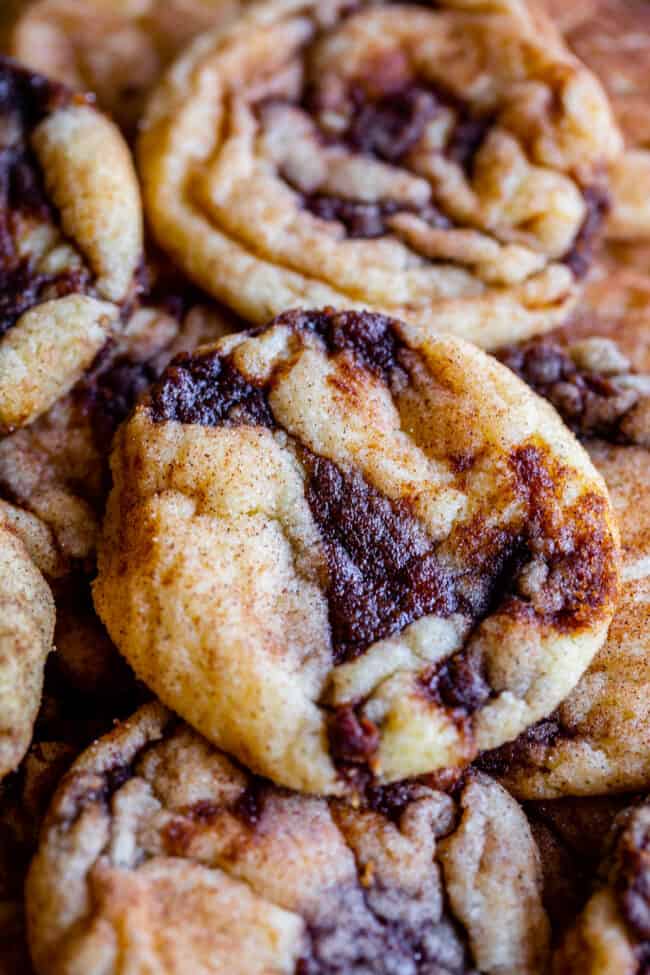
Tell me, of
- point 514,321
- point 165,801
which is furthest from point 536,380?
point 165,801

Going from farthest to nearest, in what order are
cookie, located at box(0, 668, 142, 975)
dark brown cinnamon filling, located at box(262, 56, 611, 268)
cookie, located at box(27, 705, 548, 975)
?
dark brown cinnamon filling, located at box(262, 56, 611, 268) < cookie, located at box(0, 668, 142, 975) < cookie, located at box(27, 705, 548, 975)

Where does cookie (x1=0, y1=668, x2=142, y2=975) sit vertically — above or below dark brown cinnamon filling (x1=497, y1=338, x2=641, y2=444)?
below

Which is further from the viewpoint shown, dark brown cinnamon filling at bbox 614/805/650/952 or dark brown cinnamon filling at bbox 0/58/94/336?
dark brown cinnamon filling at bbox 0/58/94/336

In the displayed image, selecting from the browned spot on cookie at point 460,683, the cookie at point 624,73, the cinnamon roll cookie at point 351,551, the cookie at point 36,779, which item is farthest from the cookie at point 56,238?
the cookie at point 624,73

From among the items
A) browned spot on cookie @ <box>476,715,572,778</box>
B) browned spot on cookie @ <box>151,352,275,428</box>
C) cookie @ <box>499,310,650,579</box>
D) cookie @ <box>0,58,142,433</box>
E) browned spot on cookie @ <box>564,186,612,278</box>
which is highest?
cookie @ <box>0,58,142,433</box>

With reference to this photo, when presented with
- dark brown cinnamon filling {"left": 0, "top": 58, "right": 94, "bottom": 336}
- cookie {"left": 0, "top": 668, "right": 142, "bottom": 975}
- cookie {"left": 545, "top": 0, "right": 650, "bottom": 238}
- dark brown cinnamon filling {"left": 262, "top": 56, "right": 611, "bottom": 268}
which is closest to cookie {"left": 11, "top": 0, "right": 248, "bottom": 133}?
dark brown cinnamon filling {"left": 0, "top": 58, "right": 94, "bottom": 336}

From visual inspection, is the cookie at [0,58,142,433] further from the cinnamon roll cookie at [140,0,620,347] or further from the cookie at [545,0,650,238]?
the cookie at [545,0,650,238]

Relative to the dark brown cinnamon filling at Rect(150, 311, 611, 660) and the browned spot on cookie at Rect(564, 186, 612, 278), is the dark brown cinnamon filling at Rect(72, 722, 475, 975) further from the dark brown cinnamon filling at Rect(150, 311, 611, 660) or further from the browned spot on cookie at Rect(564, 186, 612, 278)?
the browned spot on cookie at Rect(564, 186, 612, 278)

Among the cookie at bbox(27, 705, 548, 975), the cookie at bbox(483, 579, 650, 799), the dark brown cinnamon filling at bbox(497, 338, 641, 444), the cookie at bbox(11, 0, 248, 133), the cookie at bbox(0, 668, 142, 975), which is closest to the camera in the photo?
the cookie at bbox(27, 705, 548, 975)
